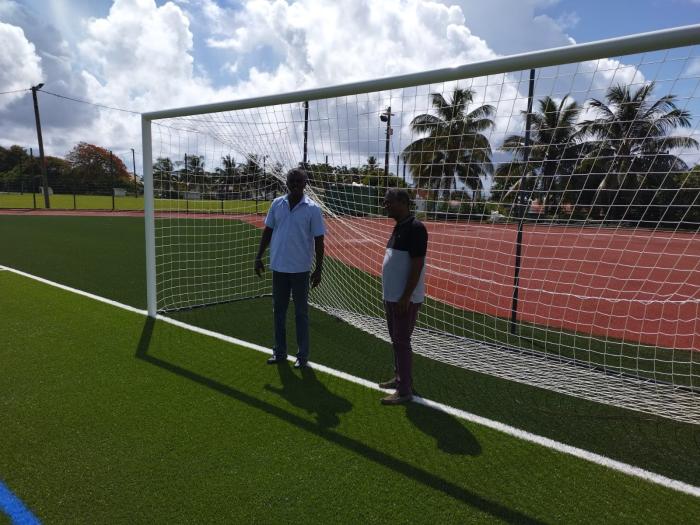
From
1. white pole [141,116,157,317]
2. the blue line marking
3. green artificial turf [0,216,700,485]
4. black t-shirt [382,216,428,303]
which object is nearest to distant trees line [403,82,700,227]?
black t-shirt [382,216,428,303]

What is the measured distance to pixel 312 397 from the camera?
3.82m

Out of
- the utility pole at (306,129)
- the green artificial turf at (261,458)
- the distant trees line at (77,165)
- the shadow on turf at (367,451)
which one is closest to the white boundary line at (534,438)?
the green artificial turf at (261,458)

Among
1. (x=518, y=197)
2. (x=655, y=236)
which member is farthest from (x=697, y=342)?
(x=518, y=197)

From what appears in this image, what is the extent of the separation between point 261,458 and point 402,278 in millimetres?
1642

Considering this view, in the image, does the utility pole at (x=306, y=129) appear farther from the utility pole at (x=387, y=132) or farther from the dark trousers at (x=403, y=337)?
the dark trousers at (x=403, y=337)

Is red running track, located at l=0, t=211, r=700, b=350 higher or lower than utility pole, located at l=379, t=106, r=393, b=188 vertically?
lower

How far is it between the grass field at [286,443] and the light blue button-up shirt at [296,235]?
1.07 metres

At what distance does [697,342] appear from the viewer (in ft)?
19.1

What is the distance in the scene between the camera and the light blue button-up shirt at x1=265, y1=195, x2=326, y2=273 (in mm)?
4211

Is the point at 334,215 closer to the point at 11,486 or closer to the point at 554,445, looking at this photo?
the point at 554,445

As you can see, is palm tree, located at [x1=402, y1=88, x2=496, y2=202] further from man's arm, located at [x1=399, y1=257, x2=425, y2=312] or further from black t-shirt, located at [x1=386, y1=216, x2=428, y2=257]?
man's arm, located at [x1=399, y1=257, x2=425, y2=312]

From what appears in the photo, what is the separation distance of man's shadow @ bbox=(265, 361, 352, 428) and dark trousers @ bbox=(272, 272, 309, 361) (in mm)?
277

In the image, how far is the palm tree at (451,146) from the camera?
4.19 m

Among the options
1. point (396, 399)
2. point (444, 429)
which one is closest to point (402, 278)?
point (396, 399)
